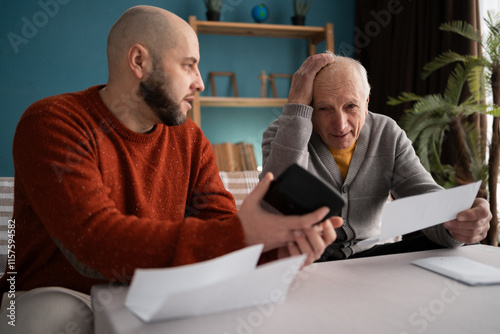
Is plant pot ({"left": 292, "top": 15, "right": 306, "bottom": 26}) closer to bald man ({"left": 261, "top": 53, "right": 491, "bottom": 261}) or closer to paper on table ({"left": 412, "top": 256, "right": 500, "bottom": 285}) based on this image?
bald man ({"left": 261, "top": 53, "right": 491, "bottom": 261})

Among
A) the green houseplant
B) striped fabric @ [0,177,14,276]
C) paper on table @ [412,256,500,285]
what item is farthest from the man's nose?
the green houseplant

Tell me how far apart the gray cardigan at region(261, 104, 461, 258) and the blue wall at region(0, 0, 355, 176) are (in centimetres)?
236

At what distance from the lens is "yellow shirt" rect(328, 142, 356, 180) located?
4.89ft

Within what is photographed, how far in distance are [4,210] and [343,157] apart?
4.02ft

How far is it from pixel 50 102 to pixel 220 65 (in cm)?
289

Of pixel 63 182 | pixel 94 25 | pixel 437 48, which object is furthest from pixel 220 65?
pixel 63 182

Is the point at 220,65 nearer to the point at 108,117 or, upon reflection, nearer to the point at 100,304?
the point at 108,117

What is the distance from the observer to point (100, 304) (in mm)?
738

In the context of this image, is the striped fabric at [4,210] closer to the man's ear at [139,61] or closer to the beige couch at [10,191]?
the beige couch at [10,191]

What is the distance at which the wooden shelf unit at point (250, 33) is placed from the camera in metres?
3.45

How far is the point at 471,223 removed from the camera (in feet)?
3.60

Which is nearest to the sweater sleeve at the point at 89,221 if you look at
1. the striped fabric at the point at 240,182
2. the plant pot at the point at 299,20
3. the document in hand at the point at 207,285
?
the document in hand at the point at 207,285

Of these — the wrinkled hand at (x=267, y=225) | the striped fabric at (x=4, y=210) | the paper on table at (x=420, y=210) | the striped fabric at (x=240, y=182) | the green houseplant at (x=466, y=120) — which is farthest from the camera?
the green houseplant at (x=466, y=120)

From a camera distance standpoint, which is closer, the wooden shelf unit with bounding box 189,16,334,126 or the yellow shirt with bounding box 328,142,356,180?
the yellow shirt with bounding box 328,142,356,180
